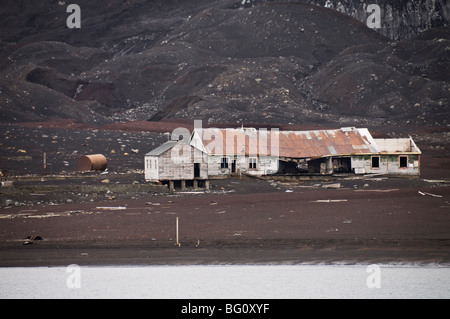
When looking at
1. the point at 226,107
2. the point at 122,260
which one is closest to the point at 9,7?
the point at 226,107

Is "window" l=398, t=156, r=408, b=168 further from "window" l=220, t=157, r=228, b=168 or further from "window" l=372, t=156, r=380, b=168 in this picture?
"window" l=220, t=157, r=228, b=168

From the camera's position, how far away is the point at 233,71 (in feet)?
340

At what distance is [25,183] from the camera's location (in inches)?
1590

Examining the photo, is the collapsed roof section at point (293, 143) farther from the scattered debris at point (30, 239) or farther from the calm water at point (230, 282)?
the calm water at point (230, 282)

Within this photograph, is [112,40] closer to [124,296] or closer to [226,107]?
[226,107]

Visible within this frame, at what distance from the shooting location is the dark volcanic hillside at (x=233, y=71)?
90250 mm

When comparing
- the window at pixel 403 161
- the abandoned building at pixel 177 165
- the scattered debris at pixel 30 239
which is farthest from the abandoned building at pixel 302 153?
the scattered debris at pixel 30 239

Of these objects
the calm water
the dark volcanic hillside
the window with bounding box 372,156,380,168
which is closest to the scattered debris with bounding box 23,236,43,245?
the calm water

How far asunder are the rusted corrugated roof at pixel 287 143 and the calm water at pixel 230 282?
20.9 metres

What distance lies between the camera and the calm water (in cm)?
2392

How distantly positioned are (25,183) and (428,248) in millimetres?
21583

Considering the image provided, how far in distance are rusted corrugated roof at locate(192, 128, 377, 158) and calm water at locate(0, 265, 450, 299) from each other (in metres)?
20.9

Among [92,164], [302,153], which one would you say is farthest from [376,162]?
[92,164]
